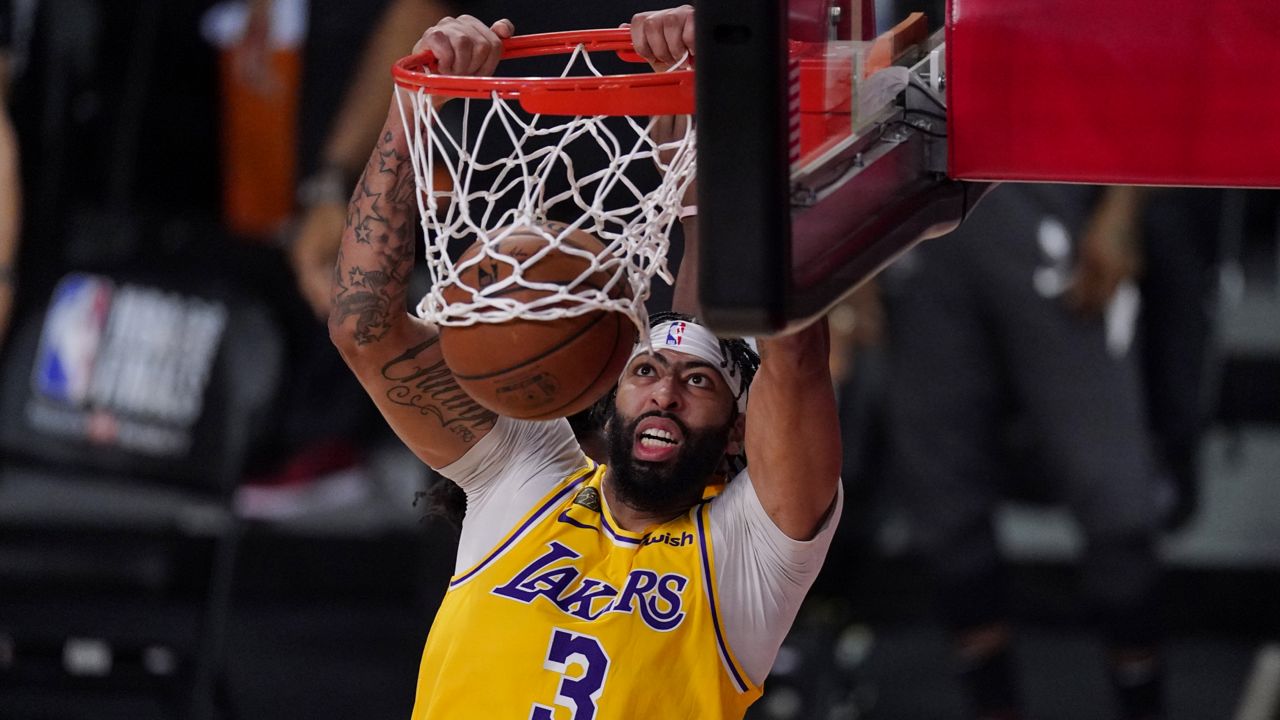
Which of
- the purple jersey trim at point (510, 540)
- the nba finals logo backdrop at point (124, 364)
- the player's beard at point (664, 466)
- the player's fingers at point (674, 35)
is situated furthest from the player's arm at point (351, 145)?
the player's fingers at point (674, 35)

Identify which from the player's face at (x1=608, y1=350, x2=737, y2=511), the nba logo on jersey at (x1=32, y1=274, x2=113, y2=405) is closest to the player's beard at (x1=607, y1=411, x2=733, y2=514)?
the player's face at (x1=608, y1=350, x2=737, y2=511)

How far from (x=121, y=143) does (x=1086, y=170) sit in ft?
15.2

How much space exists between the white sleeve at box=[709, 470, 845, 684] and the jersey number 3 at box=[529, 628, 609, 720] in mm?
209

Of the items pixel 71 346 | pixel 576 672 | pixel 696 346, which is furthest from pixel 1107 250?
pixel 71 346

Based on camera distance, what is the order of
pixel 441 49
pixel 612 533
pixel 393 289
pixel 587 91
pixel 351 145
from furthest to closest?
pixel 351 145 < pixel 612 533 < pixel 393 289 < pixel 441 49 < pixel 587 91

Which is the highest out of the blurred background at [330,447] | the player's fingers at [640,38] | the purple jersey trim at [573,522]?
the player's fingers at [640,38]

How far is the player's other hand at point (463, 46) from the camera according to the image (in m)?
2.34

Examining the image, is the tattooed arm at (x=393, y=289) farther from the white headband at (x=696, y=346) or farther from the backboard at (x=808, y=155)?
the backboard at (x=808, y=155)

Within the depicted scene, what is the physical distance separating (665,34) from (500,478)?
83 centimetres

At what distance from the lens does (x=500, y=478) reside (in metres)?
2.70

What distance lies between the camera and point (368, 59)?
4.26 metres

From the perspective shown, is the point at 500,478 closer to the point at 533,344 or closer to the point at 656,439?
the point at 656,439

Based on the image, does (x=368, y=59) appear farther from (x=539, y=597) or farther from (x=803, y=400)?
(x=803, y=400)

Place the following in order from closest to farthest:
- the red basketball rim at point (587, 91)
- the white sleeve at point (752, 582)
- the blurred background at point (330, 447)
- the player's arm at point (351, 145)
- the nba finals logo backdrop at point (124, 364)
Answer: the red basketball rim at point (587, 91) < the white sleeve at point (752, 582) < the player's arm at point (351, 145) < the blurred background at point (330, 447) < the nba finals logo backdrop at point (124, 364)
